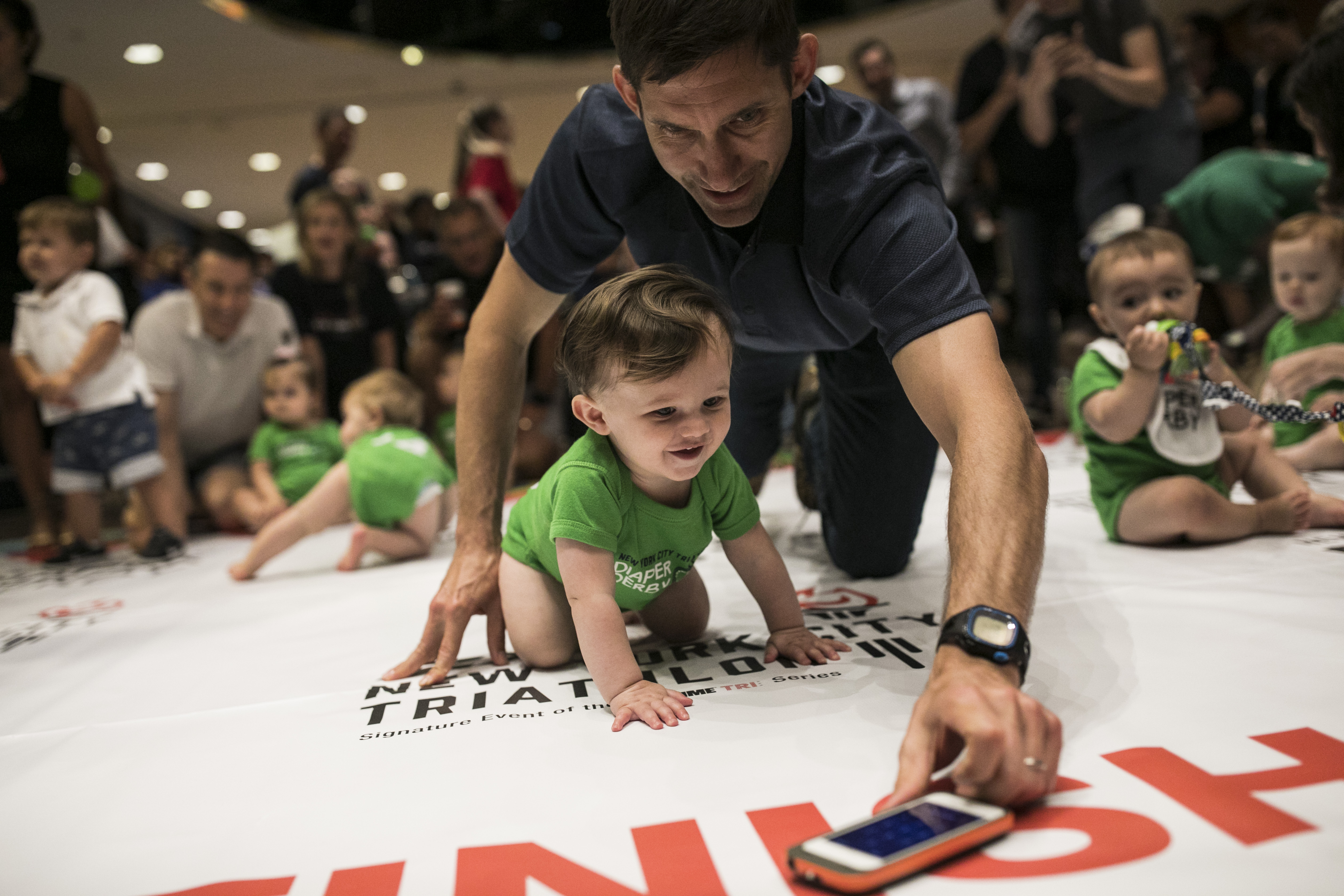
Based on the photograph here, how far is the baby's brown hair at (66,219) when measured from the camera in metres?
2.95

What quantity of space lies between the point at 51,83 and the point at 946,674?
12.5 ft

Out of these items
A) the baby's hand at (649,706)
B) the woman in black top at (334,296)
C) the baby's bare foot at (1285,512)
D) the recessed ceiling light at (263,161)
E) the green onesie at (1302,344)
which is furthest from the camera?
the recessed ceiling light at (263,161)

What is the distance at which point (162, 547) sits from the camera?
281cm

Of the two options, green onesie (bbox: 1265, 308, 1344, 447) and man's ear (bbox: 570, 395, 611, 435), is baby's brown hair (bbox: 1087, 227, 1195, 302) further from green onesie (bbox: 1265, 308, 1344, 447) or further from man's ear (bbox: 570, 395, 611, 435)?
man's ear (bbox: 570, 395, 611, 435)

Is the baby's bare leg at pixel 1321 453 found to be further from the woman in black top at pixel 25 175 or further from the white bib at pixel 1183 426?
the woman in black top at pixel 25 175

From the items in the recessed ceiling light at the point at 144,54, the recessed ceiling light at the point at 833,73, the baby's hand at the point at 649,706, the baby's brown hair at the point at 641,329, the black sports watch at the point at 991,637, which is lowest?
the baby's hand at the point at 649,706

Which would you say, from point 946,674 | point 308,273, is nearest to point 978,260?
point 308,273

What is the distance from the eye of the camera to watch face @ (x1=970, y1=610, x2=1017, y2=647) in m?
0.85

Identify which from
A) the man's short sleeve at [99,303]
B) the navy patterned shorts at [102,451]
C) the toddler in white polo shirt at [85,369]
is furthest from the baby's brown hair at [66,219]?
the navy patterned shorts at [102,451]

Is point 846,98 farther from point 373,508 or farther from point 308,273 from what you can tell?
point 308,273

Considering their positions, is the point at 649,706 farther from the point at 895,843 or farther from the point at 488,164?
the point at 488,164

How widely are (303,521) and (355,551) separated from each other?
185 millimetres

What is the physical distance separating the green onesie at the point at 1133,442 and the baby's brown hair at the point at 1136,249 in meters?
0.15

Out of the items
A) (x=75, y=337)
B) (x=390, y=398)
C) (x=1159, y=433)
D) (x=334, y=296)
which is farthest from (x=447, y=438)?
(x=1159, y=433)
